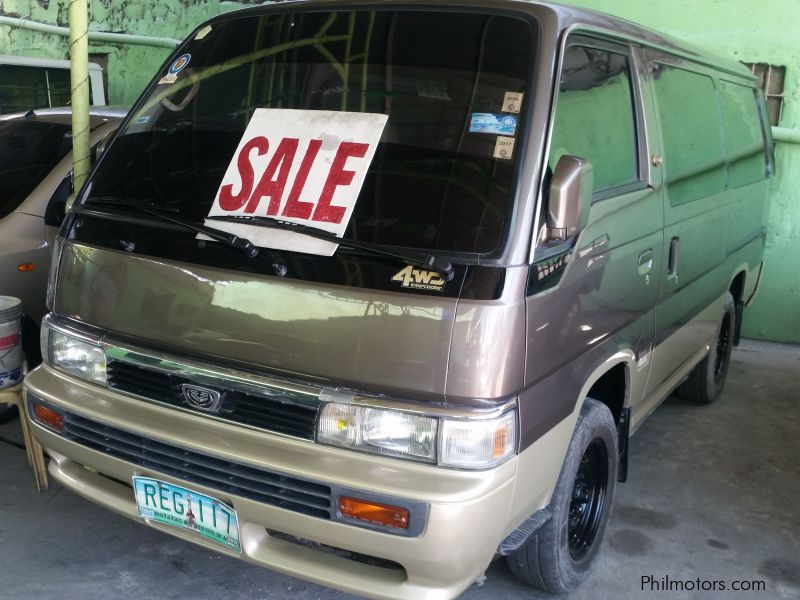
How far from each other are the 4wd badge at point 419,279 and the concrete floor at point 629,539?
1379 millimetres

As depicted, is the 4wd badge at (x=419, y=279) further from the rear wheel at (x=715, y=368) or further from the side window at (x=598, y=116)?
the rear wheel at (x=715, y=368)

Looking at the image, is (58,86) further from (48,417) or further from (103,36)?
(48,417)

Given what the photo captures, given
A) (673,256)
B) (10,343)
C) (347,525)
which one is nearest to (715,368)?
(673,256)

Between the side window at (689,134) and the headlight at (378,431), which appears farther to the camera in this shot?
the side window at (689,134)

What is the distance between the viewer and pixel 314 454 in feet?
7.51

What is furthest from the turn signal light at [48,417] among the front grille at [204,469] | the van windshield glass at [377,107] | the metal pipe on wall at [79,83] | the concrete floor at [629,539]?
the metal pipe on wall at [79,83]

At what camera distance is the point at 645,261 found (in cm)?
321

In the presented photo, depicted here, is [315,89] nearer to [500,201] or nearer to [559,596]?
[500,201]

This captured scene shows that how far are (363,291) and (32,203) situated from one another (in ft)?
9.04

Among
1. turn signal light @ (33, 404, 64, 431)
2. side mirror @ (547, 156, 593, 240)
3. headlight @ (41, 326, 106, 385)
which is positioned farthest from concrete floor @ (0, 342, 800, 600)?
side mirror @ (547, 156, 593, 240)

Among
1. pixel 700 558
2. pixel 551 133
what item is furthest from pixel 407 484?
pixel 700 558

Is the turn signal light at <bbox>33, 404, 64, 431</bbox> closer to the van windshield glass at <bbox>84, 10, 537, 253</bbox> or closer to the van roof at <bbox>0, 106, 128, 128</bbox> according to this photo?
the van windshield glass at <bbox>84, 10, 537, 253</bbox>

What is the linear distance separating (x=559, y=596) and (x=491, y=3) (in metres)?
2.15

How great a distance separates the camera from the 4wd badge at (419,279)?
7.34 ft
